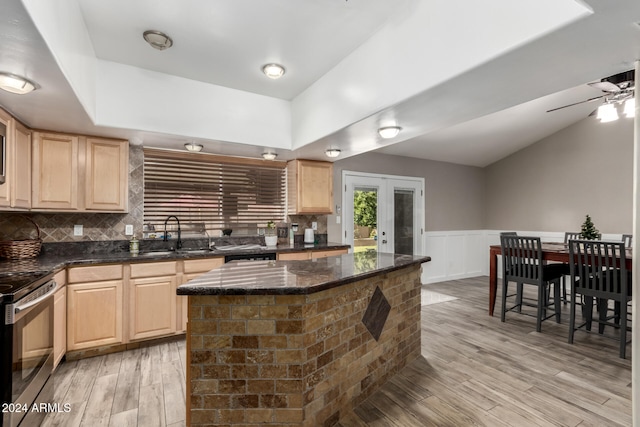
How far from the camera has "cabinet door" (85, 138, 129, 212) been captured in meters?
3.13

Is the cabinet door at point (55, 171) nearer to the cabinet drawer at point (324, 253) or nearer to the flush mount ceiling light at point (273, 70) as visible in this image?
the flush mount ceiling light at point (273, 70)

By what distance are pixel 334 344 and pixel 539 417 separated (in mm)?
1446

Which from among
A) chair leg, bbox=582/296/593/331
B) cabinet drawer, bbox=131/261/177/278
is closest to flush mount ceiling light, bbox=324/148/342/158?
cabinet drawer, bbox=131/261/177/278

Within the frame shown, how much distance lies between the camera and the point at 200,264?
3.34 metres

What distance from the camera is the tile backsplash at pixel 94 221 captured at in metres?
3.04

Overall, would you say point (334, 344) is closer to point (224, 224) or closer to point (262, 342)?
point (262, 342)

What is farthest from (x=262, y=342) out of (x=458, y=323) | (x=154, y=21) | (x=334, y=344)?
(x=458, y=323)

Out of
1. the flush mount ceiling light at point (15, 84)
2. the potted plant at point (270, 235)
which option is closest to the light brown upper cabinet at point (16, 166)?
the flush mount ceiling light at point (15, 84)

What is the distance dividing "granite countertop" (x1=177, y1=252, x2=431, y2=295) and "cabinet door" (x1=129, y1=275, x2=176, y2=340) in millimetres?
1307

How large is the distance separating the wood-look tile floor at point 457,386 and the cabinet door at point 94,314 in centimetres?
19

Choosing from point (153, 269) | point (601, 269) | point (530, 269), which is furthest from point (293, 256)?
point (601, 269)

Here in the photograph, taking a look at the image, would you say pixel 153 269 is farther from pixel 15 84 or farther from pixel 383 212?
pixel 383 212

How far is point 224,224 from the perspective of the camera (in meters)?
4.12

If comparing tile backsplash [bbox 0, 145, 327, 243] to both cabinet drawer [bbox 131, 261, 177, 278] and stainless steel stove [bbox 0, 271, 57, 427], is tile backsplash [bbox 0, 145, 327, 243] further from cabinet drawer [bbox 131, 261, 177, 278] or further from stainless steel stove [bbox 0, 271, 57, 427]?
stainless steel stove [bbox 0, 271, 57, 427]
